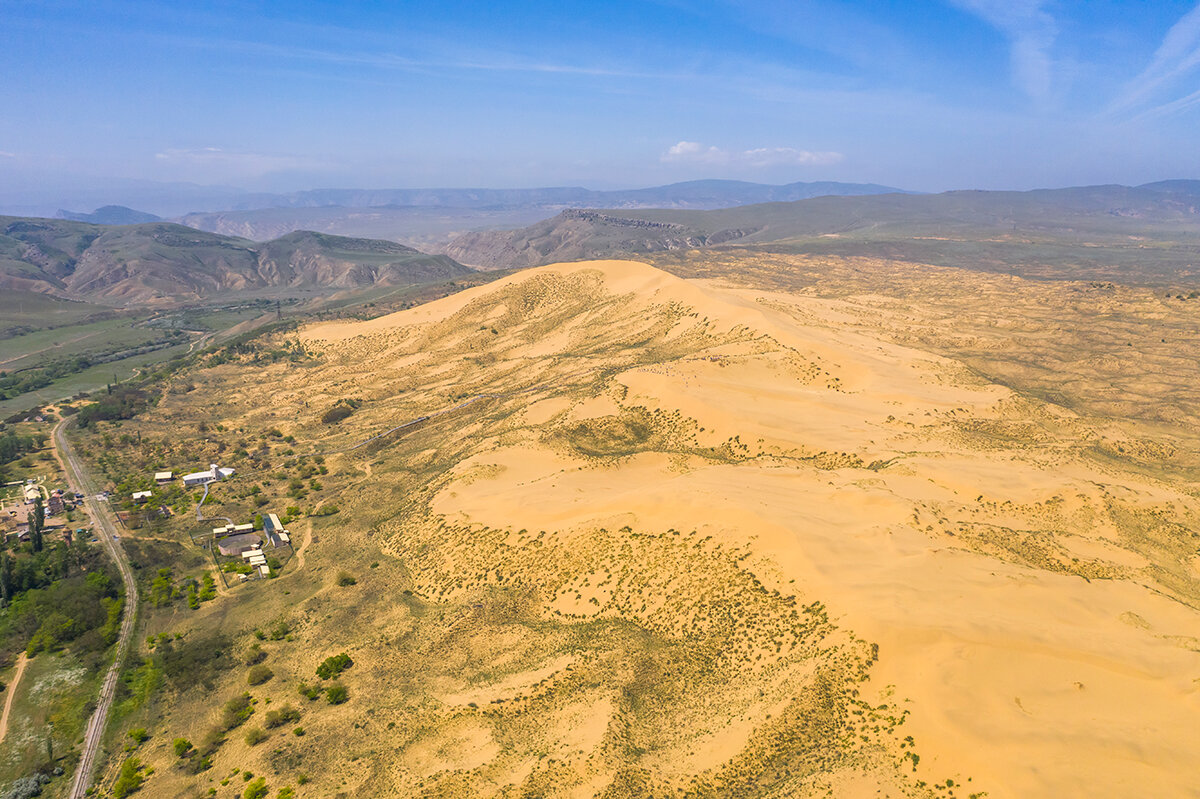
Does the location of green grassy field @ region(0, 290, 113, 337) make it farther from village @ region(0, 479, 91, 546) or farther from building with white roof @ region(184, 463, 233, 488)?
building with white roof @ region(184, 463, 233, 488)

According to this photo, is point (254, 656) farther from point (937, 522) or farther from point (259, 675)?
point (937, 522)

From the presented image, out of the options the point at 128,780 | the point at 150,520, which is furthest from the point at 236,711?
the point at 150,520

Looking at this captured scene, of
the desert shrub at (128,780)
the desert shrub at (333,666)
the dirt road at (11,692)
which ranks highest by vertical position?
the desert shrub at (333,666)

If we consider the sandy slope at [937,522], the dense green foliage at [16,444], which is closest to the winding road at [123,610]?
the dense green foliage at [16,444]

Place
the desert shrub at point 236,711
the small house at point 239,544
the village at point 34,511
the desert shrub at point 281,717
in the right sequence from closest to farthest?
the desert shrub at point 281,717
the desert shrub at point 236,711
the small house at point 239,544
the village at point 34,511

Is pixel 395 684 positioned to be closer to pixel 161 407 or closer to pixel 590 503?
pixel 590 503

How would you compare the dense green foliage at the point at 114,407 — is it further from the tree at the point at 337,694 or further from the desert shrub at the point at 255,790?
the desert shrub at the point at 255,790
